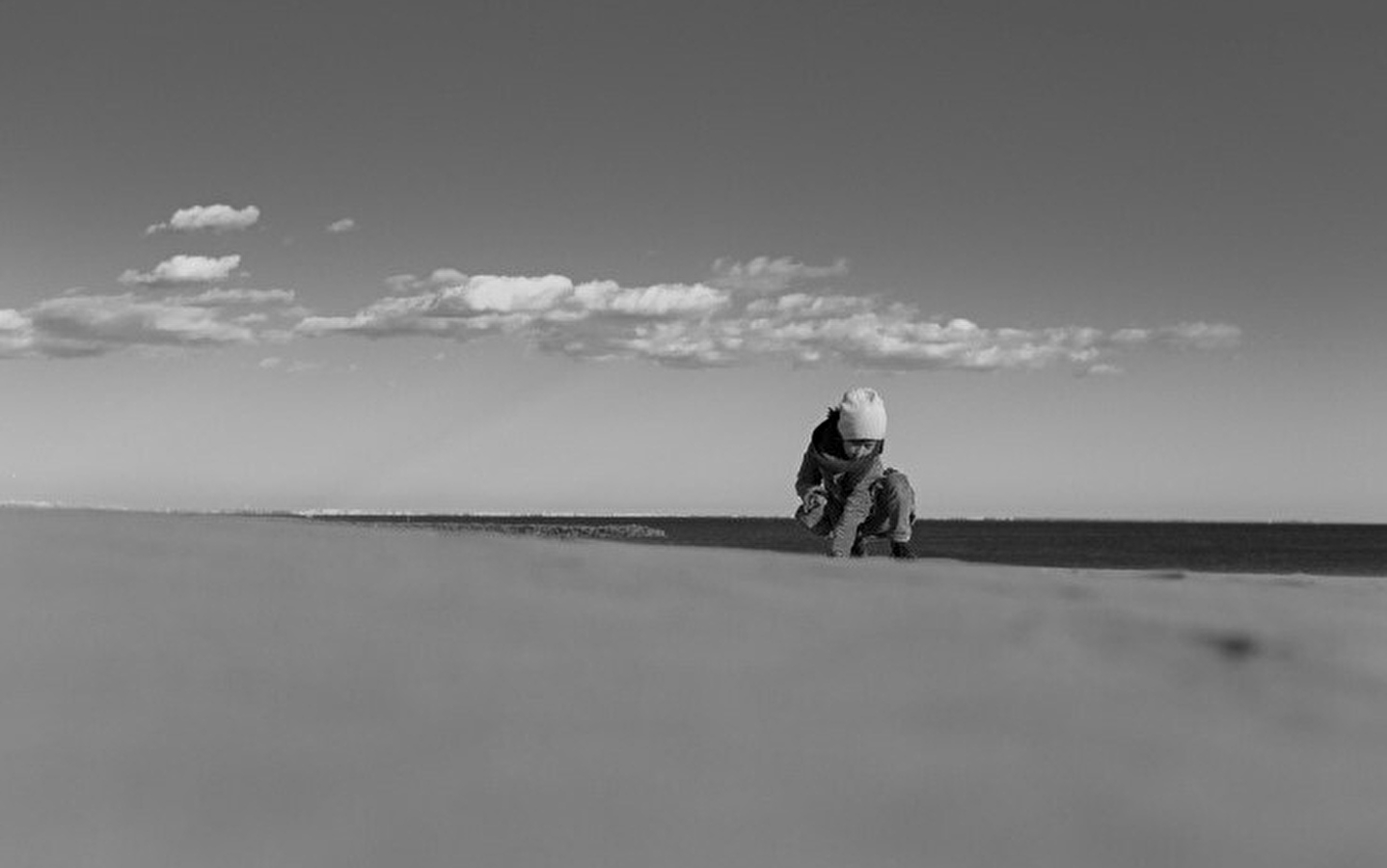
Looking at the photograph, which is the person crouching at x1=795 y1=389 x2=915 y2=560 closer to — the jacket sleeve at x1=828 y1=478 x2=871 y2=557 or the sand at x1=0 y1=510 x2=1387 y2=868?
the jacket sleeve at x1=828 y1=478 x2=871 y2=557

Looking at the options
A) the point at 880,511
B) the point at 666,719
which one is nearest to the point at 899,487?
the point at 880,511

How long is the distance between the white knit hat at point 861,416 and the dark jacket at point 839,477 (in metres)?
0.14

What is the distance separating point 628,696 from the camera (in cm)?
194

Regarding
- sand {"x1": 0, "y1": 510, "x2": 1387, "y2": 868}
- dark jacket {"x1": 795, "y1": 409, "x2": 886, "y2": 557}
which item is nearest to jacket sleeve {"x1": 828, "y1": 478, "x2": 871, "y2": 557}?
dark jacket {"x1": 795, "y1": 409, "x2": 886, "y2": 557}

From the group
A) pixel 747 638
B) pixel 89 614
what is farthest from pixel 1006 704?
pixel 89 614

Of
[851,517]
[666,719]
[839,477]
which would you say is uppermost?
[839,477]

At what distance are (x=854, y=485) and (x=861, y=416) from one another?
0.43 meters

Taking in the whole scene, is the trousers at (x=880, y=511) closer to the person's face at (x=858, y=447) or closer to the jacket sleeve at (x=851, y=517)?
the jacket sleeve at (x=851, y=517)

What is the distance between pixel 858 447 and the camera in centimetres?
741

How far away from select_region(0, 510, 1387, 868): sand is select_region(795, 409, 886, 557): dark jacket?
4699mm

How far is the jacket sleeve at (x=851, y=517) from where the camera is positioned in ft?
23.8

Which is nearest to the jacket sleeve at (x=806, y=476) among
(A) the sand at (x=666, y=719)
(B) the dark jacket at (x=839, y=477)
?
(B) the dark jacket at (x=839, y=477)

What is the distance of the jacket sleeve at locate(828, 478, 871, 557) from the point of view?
23.8 feet

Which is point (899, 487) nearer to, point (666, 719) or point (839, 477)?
point (839, 477)
